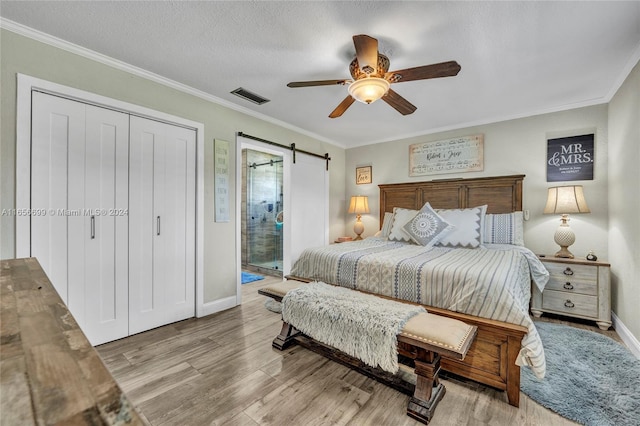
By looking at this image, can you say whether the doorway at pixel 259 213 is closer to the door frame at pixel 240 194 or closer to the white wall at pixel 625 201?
the door frame at pixel 240 194

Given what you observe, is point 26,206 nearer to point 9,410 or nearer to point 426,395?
point 9,410

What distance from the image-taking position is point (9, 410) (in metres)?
0.33

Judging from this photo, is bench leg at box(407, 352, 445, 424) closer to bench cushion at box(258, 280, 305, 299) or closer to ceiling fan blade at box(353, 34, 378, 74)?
bench cushion at box(258, 280, 305, 299)

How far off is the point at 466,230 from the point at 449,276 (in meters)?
1.37

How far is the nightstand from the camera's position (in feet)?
8.81

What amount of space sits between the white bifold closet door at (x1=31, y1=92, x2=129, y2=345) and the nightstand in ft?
13.9

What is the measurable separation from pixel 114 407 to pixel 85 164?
8.61 ft

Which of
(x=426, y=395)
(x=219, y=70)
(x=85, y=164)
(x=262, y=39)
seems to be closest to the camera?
(x=426, y=395)

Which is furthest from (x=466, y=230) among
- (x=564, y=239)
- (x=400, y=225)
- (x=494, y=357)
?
(x=494, y=357)

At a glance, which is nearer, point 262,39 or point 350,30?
point 350,30

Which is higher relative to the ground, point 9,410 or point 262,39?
point 262,39

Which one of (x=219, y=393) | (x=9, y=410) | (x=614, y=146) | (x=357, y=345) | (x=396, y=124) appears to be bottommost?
(x=219, y=393)

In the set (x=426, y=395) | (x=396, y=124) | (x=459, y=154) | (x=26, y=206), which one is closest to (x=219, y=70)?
(x=26, y=206)

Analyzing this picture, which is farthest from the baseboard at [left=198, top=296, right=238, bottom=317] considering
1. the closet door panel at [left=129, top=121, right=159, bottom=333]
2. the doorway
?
the doorway
